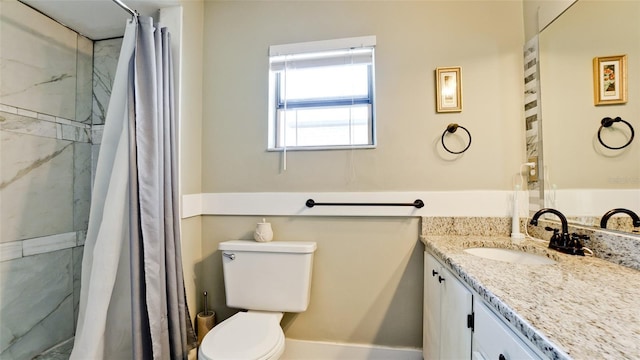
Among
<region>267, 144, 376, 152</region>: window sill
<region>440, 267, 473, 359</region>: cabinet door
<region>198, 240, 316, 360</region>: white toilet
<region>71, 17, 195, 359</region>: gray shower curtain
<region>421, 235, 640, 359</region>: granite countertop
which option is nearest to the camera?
<region>421, 235, 640, 359</region>: granite countertop

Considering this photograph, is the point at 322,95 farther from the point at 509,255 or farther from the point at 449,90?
the point at 509,255

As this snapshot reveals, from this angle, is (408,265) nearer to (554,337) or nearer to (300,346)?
(300,346)

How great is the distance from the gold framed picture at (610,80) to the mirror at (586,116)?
0.01m

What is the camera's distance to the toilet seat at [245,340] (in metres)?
1.03

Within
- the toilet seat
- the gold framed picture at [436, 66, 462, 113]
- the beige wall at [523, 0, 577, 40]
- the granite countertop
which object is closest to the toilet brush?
the toilet seat

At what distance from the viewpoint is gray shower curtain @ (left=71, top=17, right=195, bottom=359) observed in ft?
3.53

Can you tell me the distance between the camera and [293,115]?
1638 millimetres

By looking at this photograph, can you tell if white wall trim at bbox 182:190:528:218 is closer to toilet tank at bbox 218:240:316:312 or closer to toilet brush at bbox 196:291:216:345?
toilet tank at bbox 218:240:316:312

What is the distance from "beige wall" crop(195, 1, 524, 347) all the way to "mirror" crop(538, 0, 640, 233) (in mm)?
148

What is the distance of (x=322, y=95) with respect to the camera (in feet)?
5.30

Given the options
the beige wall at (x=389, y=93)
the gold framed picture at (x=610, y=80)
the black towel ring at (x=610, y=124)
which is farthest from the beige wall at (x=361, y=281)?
the gold framed picture at (x=610, y=80)

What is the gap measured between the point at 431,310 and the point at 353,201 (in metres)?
0.68

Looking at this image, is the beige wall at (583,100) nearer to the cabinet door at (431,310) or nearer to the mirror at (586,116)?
the mirror at (586,116)

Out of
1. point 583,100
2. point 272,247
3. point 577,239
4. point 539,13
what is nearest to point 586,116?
point 583,100
